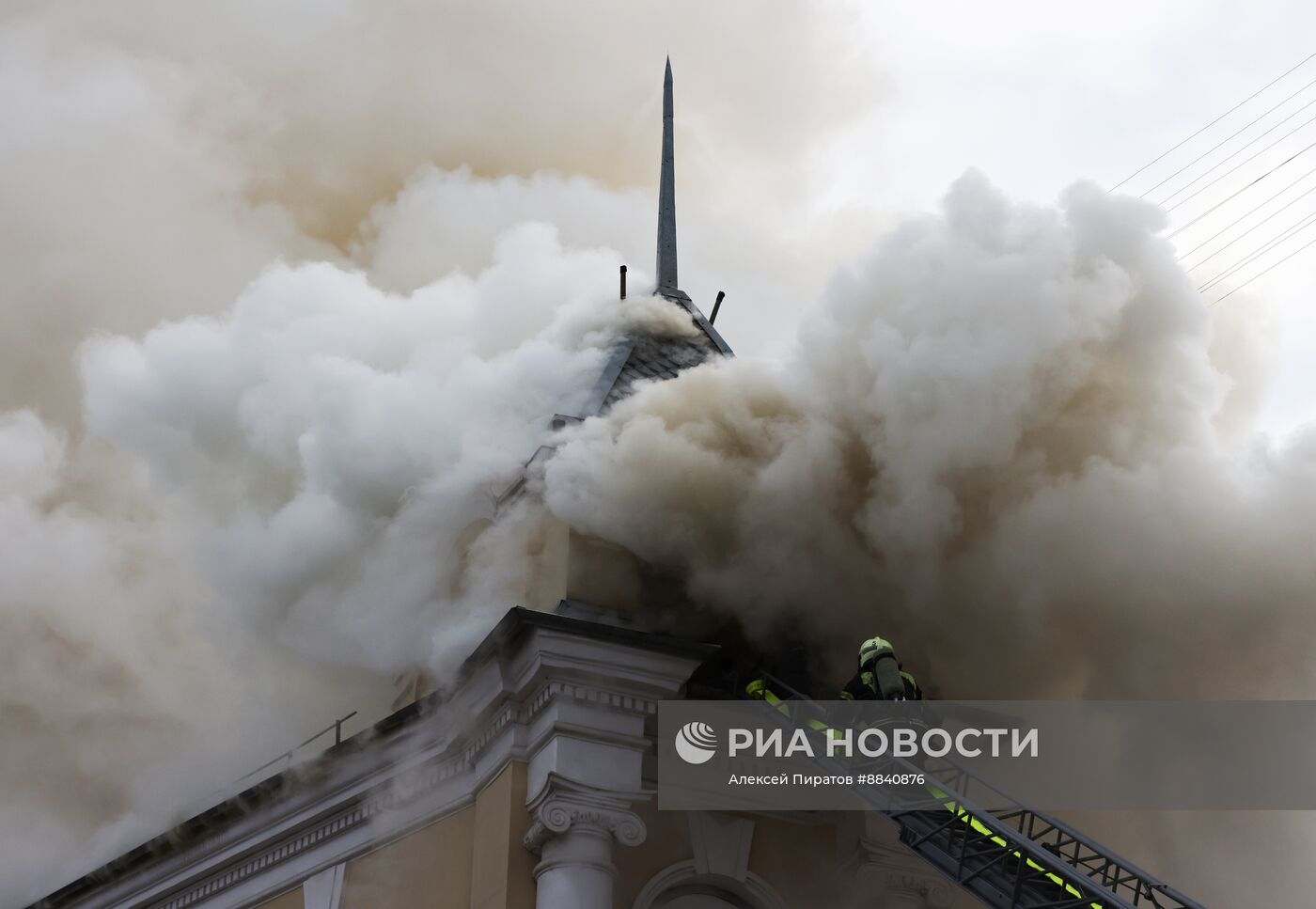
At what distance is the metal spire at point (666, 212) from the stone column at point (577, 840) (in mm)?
8568

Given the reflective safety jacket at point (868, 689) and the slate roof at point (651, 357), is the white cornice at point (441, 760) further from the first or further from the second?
the slate roof at point (651, 357)

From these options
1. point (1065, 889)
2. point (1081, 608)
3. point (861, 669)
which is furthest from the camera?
point (1081, 608)

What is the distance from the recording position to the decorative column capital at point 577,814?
14398 millimetres

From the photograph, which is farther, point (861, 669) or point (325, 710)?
point (325, 710)

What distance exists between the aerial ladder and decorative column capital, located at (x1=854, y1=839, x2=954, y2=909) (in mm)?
1174

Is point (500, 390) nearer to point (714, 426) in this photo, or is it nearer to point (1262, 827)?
point (714, 426)

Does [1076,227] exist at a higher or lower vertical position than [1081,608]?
higher

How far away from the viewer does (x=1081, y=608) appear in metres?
17.2

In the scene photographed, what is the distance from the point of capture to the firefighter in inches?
582

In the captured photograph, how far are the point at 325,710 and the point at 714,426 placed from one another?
5945 millimetres

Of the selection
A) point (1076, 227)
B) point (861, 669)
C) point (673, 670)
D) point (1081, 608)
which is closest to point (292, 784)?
point (673, 670)

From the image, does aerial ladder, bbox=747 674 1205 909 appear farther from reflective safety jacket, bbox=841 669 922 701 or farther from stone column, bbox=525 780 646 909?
stone column, bbox=525 780 646 909

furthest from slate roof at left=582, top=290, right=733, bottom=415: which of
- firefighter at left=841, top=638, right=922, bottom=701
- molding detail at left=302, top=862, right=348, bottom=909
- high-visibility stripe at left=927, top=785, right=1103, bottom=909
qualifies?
high-visibility stripe at left=927, top=785, right=1103, bottom=909

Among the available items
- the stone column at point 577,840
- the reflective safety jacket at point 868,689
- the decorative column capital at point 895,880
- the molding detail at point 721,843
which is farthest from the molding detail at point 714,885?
the reflective safety jacket at point 868,689
